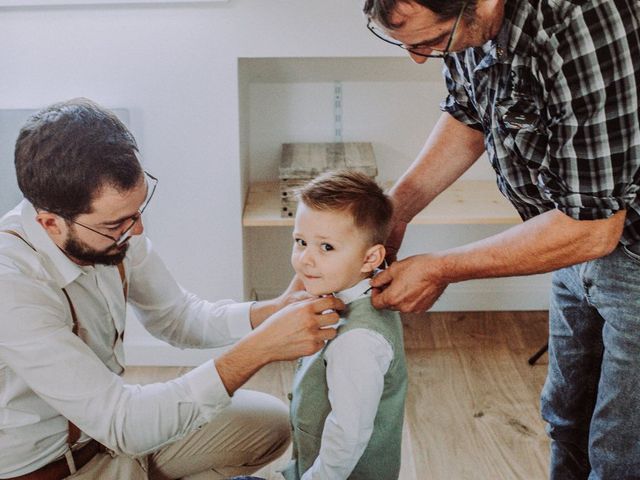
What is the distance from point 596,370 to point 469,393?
38.6 inches

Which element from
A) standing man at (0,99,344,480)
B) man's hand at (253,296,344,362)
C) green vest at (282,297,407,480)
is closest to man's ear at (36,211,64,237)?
standing man at (0,99,344,480)

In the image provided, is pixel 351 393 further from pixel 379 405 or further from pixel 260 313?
pixel 260 313

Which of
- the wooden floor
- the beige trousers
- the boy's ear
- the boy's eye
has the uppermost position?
the boy's eye

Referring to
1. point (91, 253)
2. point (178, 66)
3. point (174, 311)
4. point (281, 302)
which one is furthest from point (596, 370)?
point (178, 66)

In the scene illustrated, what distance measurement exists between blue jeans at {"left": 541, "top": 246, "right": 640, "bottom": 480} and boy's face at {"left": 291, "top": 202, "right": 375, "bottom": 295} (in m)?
0.42

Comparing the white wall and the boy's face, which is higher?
the white wall

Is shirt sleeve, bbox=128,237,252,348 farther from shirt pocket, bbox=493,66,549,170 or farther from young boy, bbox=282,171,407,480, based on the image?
shirt pocket, bbox=493,66,549,170

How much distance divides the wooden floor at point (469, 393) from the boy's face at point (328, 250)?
3.17ft

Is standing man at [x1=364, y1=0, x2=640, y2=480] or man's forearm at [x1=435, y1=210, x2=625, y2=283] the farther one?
man's forearm at [x1=435, y1=210, x2=625, y2=283]

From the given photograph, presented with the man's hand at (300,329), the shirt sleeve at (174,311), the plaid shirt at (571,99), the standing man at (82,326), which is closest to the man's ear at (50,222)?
the standing man at (82,326)

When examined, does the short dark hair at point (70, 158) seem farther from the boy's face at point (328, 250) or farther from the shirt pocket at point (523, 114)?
→ the shirt pocket at point (523, 114)

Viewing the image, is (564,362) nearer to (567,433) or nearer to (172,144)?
(567,433)

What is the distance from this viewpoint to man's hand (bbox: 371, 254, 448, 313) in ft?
4.89

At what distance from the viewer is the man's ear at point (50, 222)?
1.48m
